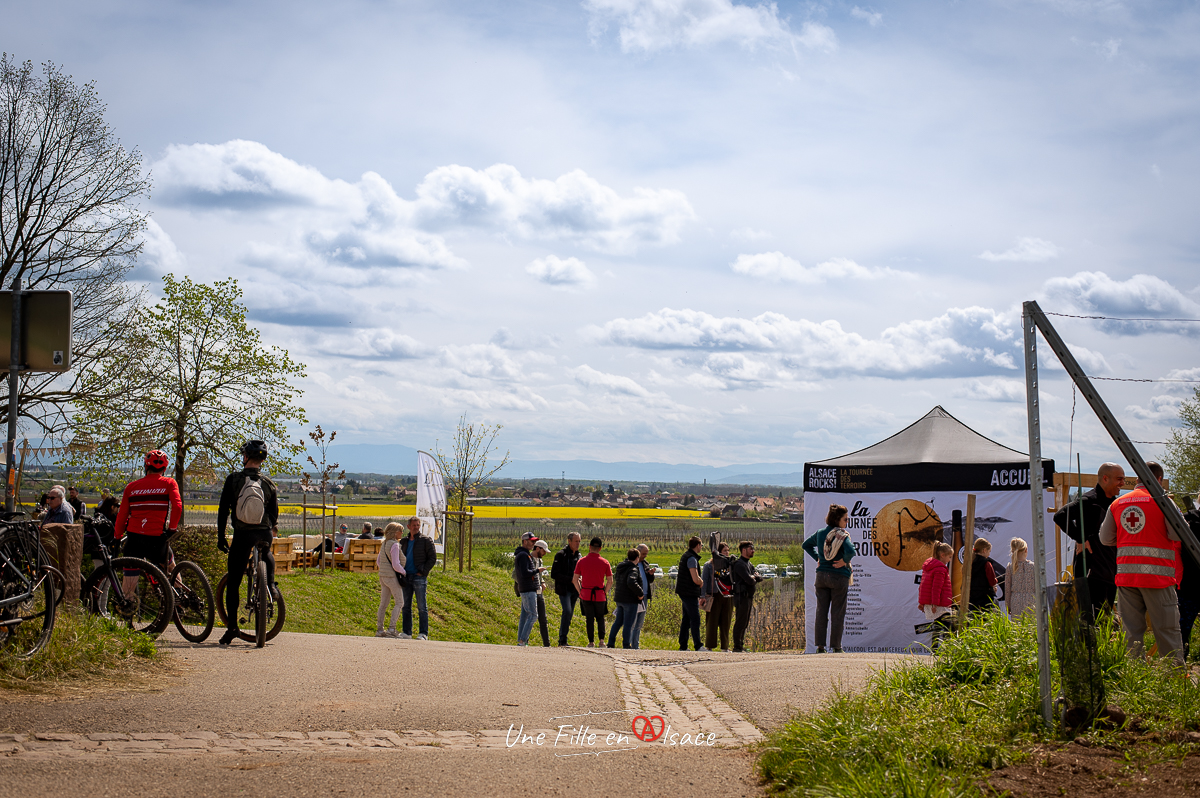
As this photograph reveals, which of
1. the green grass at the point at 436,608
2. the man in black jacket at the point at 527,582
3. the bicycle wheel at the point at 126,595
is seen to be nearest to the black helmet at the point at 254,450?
the bicycle wheel at the point at 126,595

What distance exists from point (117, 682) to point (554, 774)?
3.44 meters

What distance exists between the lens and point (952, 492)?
47.2 ft

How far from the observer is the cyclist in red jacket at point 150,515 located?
864cm

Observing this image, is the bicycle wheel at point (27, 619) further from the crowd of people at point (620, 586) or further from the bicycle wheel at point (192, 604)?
the crowd of people at point (620, 586)

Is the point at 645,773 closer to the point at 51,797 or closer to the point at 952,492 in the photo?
the point at 51,797

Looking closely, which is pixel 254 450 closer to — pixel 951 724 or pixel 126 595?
pixel 126 595

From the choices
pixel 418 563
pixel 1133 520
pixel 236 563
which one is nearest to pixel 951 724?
pixel 1133 520

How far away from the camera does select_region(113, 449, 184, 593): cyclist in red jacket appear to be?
28.3 feet

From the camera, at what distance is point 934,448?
14969 mm

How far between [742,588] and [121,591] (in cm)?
963

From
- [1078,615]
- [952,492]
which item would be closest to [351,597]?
[952,492]

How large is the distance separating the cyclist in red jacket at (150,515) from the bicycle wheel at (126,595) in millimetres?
303

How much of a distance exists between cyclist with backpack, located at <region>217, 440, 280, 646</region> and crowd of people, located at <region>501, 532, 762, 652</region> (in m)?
5.28

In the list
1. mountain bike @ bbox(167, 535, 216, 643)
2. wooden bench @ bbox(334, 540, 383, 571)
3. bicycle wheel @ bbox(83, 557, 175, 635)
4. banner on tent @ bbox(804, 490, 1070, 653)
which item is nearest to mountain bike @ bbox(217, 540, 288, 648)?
mountain bike @ bbox(167, 535, 216, 643)
